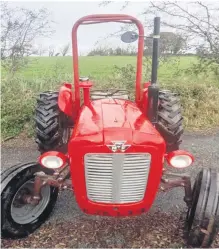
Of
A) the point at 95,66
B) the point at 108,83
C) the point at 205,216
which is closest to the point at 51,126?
the point at 205,216

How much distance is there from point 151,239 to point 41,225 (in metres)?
0.93

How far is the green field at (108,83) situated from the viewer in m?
5.58

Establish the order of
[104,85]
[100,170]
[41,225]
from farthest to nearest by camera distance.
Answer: [104,85]
[41,225]
[100,170]

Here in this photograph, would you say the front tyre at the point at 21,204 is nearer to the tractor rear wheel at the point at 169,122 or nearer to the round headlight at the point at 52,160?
the round headlight at the point at 52,160

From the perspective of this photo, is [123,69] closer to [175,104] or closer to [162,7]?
[162,7]

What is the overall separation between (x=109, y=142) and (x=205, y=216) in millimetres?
875

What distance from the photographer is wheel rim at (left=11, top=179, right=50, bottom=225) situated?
9.32 feet

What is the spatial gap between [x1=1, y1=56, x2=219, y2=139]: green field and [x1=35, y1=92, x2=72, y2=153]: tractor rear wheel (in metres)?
1.61

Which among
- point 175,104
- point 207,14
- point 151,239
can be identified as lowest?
point 151,239

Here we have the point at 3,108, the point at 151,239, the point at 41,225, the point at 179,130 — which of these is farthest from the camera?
the point at 3,108

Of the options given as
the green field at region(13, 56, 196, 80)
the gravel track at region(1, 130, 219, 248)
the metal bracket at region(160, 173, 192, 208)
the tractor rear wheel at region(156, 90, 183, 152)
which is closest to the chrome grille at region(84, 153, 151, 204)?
the metal bracket at region(160, 173, 192, 208)

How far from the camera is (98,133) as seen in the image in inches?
99.0

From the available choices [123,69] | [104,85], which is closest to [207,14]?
[123,69]

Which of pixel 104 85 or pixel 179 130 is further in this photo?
pixel 104 85
